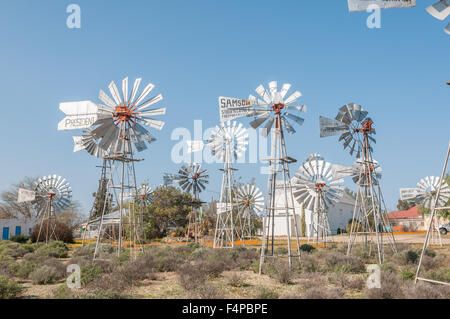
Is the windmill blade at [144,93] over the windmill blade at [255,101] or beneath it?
over

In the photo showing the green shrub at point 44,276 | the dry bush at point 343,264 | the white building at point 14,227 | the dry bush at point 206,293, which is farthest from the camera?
the white building at point 14,227

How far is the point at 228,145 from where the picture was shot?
782 inches

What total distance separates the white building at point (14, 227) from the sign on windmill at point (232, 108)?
28.5 meters

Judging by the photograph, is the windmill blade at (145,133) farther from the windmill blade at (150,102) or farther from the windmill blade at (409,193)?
the windmill blade at (409,193)

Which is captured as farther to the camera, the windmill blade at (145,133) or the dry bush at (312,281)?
the windmill blade at (145,133)

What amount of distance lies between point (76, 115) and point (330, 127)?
1017cm

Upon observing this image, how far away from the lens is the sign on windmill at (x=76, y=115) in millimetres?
12938

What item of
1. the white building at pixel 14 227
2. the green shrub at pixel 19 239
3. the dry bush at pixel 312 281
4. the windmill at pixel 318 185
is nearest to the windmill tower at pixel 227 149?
the windmill at pixel 318 185

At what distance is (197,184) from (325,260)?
14.0 m

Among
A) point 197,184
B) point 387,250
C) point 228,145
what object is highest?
point 228,145

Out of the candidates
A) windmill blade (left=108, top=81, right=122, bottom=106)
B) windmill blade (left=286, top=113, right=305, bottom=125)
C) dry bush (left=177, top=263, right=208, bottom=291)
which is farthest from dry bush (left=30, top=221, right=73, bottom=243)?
windmill blade (left=286, top=113, right=305, bottom=125)

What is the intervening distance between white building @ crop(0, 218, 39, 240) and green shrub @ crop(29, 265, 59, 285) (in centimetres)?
2558
